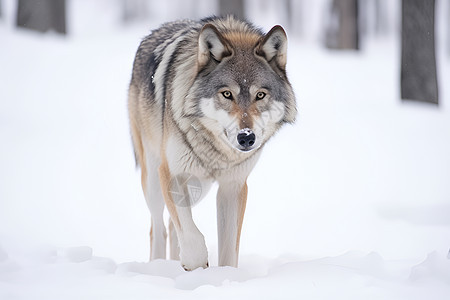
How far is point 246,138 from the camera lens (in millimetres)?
3092

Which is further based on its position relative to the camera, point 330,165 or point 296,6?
point 296,6

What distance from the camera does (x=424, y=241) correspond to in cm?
471

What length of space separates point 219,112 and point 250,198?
3.21 m

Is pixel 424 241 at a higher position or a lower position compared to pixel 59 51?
lower

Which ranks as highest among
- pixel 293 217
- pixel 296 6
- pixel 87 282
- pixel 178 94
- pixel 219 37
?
pixel 296 6

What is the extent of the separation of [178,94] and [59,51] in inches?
327

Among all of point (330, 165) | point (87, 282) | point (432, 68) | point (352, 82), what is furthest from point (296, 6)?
point (87, 282)

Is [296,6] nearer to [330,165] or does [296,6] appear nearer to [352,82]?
[352,82]

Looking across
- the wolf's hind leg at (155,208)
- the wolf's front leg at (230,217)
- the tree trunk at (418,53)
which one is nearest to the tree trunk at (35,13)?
the tree trunk at (418,53)

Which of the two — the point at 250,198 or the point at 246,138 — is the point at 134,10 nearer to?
the point at 250,198

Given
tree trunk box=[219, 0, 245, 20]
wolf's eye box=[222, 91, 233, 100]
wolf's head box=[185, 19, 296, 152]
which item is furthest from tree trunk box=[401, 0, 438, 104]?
wolf's eye box=[222, 91, 233, 100]

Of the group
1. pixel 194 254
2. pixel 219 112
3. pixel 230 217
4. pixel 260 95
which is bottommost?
pixel 194 254

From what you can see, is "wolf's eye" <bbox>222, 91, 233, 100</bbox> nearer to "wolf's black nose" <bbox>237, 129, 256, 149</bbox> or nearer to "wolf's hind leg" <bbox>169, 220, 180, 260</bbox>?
"wolf's black nose" <bbox>237, 129, 256, 149</bbox>

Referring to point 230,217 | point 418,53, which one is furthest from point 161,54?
point 418,53
